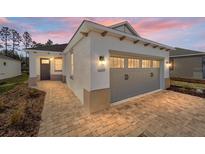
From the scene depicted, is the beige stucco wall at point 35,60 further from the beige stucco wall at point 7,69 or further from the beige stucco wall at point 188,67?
the beige stucco wall at point 188,67

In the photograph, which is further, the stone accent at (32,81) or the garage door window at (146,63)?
the stone accent at (32,81)

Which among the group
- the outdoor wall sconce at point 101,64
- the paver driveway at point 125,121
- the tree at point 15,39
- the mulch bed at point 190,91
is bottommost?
the paver driveway at point 125,121

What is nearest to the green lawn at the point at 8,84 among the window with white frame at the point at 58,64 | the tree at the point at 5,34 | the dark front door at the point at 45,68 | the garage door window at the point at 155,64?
the dark front door at the point at 45,68

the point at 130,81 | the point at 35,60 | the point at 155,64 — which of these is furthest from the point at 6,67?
the point at 155,64

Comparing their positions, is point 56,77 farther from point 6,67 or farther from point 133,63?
point 133,63

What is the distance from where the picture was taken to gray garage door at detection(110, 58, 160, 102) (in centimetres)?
528

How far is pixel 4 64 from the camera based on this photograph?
606 inches

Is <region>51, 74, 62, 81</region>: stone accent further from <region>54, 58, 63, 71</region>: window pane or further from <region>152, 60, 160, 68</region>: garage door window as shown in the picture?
<region>152, 60, 160, 68</region>: garage door window

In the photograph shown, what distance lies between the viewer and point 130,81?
596 centimetres

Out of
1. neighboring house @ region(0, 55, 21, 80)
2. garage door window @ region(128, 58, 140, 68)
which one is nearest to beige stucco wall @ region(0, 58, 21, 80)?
neighboring house @ region(0, 55, 21, 80)

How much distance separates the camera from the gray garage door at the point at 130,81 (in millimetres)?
5281
